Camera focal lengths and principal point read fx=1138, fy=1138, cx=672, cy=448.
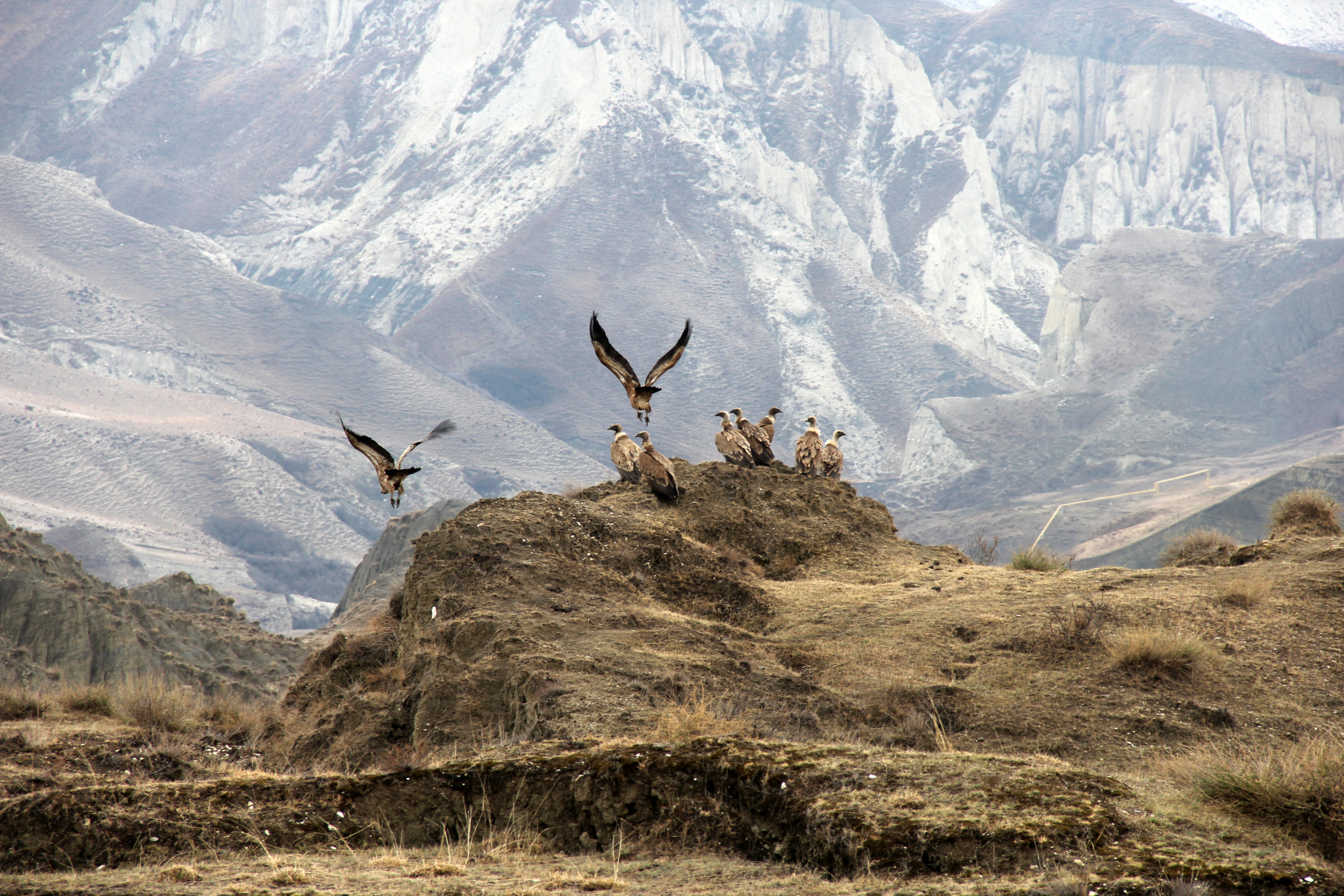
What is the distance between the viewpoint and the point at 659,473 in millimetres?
17609

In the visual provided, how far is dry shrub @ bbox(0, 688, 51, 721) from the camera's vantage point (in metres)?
13.4

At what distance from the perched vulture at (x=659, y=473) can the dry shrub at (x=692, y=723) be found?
7486 millimetres

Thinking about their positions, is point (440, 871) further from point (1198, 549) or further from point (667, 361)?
point (1198, 549)

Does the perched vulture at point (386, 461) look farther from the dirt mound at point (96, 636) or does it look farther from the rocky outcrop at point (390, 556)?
the rocky outcrop at point (390, 556)

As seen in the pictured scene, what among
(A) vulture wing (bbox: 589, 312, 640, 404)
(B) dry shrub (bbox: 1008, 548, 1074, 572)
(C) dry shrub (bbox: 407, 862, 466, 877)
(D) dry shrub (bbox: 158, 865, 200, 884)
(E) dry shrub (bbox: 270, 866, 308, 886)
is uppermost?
(A) vulture wing (bbox: 589, 312, 640, 404)

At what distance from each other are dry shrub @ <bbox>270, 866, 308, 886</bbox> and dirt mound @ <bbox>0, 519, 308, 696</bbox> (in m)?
26.0

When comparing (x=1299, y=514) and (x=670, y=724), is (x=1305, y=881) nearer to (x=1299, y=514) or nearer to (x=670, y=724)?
(x=670, y=724)

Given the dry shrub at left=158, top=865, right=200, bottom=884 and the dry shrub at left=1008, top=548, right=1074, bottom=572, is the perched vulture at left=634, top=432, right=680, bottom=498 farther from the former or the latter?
the dry shrub at left=158, top=865, right=200, bottom=884

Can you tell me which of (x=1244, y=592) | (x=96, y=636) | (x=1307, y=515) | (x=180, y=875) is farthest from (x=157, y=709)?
(x=96, y=636)

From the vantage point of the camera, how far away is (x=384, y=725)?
1235 cm

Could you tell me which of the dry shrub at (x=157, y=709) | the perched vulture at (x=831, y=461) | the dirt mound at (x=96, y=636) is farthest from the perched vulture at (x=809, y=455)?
the dirt mound at (x=96, y=636)

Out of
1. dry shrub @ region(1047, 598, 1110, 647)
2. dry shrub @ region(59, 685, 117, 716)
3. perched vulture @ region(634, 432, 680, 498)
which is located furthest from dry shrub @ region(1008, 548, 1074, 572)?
dry shrub @ region(59, 685, 117, 716)

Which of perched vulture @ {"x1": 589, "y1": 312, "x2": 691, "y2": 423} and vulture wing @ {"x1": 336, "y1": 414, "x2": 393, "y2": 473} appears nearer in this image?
perched vulture @ {"x1": 589, "y1": 312, "x2": 691, "y2": 423}

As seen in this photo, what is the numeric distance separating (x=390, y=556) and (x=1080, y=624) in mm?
58851
